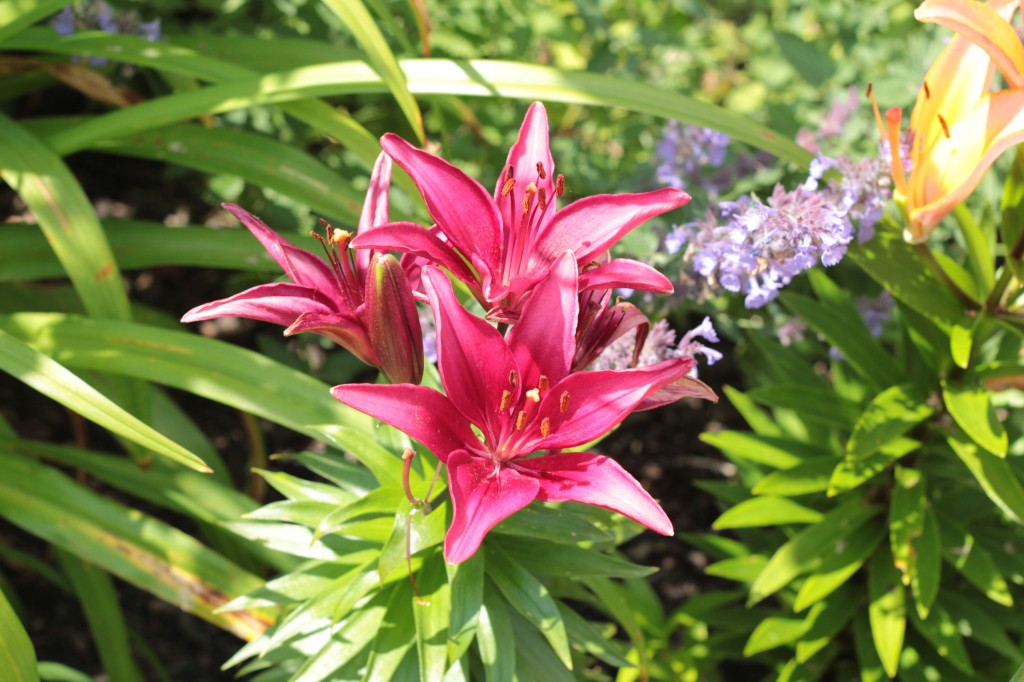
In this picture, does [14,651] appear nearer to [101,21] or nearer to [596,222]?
[596,222]

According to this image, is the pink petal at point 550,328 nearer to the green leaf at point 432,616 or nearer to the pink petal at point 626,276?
the pink petal at point 626,276

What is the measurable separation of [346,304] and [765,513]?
74cm

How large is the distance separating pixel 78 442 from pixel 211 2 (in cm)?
85

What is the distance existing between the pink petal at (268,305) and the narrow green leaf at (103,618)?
906mm

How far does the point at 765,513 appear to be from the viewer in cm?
138

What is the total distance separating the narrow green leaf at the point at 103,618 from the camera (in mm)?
1587

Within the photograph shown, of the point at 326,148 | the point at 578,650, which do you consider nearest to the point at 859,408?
the point at 578,650

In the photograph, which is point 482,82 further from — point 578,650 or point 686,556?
point 686,556

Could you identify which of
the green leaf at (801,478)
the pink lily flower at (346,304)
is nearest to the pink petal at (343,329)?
the pink lily flower at (346,304)

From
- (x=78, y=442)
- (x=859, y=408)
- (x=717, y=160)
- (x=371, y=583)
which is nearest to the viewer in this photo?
(x=371, y=583)

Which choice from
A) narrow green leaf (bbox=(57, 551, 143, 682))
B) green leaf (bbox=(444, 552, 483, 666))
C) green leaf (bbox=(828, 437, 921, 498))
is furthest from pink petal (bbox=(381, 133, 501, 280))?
narrow green leaf (bbox=(57, 551, 143, 682))

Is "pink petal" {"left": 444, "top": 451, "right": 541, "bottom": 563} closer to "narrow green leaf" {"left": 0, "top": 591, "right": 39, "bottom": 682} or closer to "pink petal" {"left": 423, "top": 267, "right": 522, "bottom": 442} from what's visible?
"pink petal" {"left": 423, "top": 267, "right": 522, "bottom": 442}

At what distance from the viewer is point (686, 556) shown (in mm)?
2016

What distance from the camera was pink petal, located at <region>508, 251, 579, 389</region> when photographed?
2.72ft
